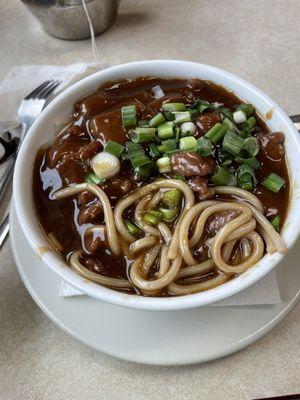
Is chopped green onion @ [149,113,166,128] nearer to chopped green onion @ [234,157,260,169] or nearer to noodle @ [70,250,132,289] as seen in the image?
chopped green onion @ [234,157,260,169]

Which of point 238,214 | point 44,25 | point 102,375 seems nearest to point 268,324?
point 238,214

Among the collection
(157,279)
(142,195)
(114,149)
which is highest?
(114,149)

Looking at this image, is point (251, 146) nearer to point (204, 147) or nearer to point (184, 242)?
point (204, 147)

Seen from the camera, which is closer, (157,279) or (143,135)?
(157,279)

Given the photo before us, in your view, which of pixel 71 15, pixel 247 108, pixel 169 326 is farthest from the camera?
pixel 71 15

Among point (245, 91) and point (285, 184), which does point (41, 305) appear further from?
point (245, 91)

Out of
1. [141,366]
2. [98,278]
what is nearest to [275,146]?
[98,278]

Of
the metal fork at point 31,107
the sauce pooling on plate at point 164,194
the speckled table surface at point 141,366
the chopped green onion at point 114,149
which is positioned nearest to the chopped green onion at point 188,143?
the sauce pooling on plate at point 164,194

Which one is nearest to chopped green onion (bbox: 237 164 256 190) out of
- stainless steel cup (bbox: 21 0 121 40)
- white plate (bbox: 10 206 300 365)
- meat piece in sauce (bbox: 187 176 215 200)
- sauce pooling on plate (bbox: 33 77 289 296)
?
sauce pooling on plate (bbox: 33 77 289 296)

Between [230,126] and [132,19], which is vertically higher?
[230,126]
